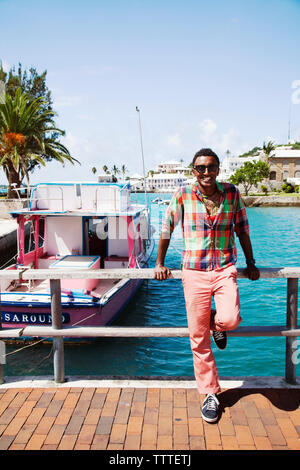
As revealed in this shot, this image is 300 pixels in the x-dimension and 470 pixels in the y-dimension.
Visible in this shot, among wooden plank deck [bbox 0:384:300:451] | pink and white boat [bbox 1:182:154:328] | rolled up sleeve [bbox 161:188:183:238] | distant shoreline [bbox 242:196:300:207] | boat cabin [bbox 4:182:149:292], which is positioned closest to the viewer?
wooden plank deck [bbox 0:384:300:451]

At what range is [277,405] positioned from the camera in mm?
3592

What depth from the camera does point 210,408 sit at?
342 cm

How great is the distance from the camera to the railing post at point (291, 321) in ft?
12.4

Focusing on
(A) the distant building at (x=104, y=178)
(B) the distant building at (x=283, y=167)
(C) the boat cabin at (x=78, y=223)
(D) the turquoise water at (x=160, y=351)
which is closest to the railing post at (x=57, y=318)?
(D) the turquoise water at (x=160, y=351)

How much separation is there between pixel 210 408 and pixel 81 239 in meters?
9.21

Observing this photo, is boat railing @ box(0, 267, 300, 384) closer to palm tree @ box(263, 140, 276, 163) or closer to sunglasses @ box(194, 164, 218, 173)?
sunglasses @ box(194, 164, 218, 173)

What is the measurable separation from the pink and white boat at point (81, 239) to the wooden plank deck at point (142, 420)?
5.77m

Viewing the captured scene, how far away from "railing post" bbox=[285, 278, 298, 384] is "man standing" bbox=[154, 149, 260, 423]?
0.43 metres

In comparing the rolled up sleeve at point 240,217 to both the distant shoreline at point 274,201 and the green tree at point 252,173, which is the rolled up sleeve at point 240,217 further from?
the green tree at point 252,173

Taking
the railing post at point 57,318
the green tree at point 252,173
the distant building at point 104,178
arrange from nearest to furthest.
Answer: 1. the railing post at point 57,318
2. the distant building at point 104,178
3. the green tree at point 252,173

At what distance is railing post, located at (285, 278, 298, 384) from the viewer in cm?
378

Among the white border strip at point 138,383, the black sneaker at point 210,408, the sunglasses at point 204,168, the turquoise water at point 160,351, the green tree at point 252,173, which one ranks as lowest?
the turquoise water at point 160,351

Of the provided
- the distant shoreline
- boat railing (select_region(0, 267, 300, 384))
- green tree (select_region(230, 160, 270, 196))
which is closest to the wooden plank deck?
boat railing (select_region(0, 267, 300, 384))
